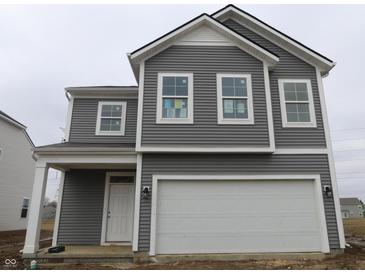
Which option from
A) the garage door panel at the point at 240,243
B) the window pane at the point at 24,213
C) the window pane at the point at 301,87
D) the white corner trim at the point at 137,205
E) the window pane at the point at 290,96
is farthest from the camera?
the window pane at the point at 24,213

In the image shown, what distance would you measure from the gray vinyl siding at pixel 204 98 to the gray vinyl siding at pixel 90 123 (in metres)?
2.21

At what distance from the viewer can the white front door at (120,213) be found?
28.7ft

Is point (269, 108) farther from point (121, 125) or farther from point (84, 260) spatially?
point (84, 260)

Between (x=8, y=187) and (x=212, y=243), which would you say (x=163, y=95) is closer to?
(x=212, y=243)

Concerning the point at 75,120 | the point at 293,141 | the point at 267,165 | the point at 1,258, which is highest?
the point at 75,120

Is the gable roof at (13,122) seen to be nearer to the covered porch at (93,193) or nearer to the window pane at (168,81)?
the covered porch at (93,193)

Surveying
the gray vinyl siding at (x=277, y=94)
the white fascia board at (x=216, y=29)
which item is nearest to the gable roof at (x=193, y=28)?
the white fascia board at (x=216, y=29)

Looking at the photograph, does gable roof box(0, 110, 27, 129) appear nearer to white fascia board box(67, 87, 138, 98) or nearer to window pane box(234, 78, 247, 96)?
white fascia board box(67, 87, 138, 98)

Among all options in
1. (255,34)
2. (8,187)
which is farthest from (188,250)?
(8,187)

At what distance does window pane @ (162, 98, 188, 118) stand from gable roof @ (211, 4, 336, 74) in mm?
3837

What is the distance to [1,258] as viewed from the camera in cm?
732

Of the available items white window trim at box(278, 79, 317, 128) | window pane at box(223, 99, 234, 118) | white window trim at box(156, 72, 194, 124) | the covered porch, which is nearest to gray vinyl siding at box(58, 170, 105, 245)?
the covered porch

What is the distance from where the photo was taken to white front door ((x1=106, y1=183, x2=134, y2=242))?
8.74 metres

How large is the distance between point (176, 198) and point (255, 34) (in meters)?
6.39
